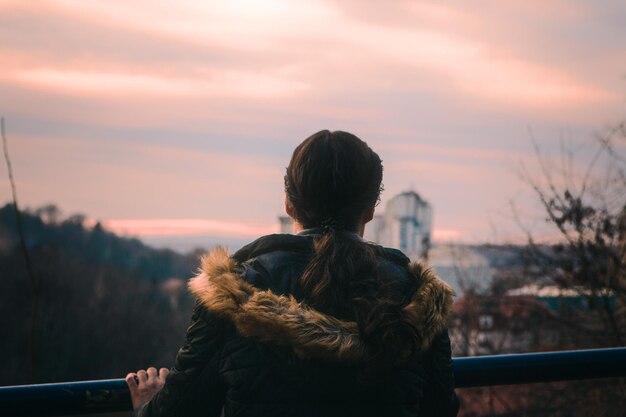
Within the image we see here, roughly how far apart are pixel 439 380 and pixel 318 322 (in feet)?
1.23

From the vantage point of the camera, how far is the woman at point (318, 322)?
1.70 metres

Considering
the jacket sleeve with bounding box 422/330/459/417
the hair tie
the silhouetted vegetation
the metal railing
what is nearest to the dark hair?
the hair tie

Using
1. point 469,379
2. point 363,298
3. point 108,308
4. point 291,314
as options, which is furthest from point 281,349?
point 108,308

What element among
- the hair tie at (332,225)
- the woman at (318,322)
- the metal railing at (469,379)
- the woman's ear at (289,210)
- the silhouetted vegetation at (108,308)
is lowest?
the silhouetted vegetation at (108,308)

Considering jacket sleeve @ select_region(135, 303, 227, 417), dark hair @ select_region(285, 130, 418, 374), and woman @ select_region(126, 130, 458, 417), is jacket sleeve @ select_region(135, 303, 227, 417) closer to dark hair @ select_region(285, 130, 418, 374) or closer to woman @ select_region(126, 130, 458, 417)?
woman @ select_region(126, 130, 458, 417)

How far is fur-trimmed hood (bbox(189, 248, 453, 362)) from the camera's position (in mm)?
1685

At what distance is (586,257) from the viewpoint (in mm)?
8289

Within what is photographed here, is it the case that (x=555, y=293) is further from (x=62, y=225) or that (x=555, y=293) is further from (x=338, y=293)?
(x=62, y=225)

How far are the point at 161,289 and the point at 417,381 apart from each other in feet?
163

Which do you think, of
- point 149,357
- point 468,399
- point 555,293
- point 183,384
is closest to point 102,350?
point 149,357

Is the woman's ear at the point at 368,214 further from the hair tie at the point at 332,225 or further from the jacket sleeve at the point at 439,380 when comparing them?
A: the jacket sleeve at the point at 439,380

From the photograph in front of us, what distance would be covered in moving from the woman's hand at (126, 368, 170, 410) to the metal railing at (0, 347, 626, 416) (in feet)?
0.05

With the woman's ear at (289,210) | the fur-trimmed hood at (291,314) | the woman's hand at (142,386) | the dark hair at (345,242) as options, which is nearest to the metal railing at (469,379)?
the woman's hand at (142,386)

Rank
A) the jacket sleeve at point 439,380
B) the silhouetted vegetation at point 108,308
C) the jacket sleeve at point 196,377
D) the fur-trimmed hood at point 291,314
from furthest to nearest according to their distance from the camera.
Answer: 1. the silhouetted vegetation at point 108,308
2. the jacket sleeve at point 439,380
3. the jacket sleeve at point 196,377
4. the fur-trimmed hood at point 291,314
